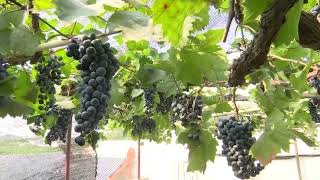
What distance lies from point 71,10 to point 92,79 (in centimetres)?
22

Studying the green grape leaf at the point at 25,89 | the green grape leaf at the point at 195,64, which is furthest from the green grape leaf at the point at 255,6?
the green grape leaf at the point at 25,89

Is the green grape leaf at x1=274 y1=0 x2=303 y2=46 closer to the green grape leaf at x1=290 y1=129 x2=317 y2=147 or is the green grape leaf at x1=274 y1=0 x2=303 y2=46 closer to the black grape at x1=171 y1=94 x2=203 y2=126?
the black grape at x1=171 y1=94 x2=203 y2=126

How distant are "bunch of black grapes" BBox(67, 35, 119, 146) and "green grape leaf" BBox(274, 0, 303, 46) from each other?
1.83 ft

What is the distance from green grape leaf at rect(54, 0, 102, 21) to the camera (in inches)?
51.9

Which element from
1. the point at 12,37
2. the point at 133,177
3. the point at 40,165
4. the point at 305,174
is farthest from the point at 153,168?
the point at 12,37

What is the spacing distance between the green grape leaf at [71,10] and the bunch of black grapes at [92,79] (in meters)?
0.08

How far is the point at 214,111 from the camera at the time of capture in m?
2.44

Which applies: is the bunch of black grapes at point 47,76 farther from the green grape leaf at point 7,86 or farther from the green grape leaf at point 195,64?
the green grape leaf at point 195,64

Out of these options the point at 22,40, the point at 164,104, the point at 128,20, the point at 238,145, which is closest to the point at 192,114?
the point at 238,145

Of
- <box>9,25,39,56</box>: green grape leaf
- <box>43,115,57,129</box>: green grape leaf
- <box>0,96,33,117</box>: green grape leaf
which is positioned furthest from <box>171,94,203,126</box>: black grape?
<box>43,115,57,129</box>: green grape leaf

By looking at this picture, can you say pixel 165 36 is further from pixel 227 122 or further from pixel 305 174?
pixel 305 174

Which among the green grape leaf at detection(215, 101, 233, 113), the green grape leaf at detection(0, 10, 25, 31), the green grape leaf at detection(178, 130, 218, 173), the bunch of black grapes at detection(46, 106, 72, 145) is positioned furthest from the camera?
the bunch of black grapes at detection(46, 106, 72, 145)

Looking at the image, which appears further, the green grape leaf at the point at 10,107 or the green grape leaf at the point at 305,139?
the green grape leaf at the point at 305,139

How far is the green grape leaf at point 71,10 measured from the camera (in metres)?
1.32
